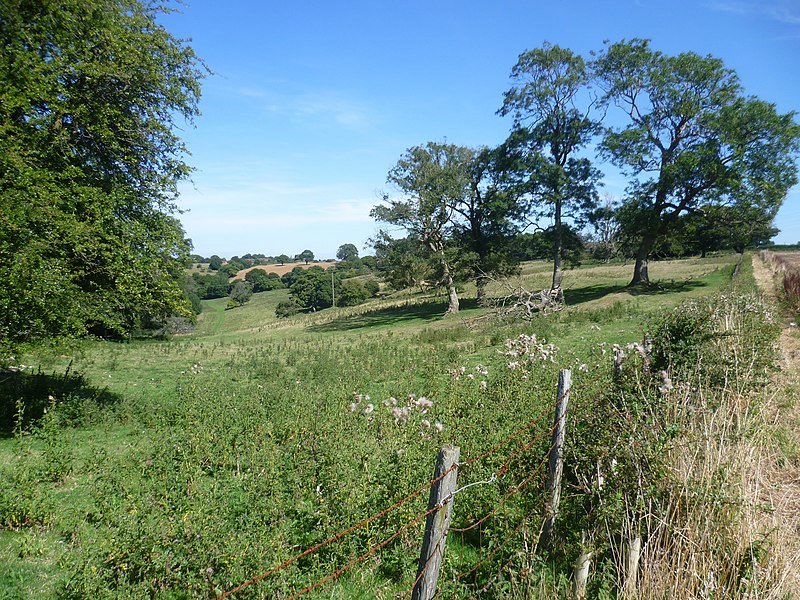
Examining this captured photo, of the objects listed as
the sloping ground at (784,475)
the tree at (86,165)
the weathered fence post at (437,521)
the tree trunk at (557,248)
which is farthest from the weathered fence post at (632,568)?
the tree trunk at (557,248)

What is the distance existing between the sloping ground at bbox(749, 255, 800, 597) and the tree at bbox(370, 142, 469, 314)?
22107 millimetres

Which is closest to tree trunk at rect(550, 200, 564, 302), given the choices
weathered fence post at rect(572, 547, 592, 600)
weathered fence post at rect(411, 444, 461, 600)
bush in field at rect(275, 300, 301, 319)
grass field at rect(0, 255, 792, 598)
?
grass field at rect(0, 255, 792, 598)

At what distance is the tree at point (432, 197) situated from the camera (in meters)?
29.0

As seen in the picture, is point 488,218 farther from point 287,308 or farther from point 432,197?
point 287,308

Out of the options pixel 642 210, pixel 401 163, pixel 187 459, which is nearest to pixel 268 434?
pixel 187 459

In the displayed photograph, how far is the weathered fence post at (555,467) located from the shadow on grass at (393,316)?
77.7ft

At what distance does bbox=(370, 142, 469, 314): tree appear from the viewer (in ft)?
95.0

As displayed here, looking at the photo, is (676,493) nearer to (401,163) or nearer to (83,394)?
(83,394)

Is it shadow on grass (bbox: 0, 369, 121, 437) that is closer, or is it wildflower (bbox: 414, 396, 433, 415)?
wildflower (bbox: 414, 396, 433, 415)

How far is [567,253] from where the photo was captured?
30188 mm

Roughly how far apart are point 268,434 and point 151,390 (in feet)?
21.6

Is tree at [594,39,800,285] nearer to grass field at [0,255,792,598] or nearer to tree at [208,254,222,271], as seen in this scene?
grass field at [0,255,792,598]

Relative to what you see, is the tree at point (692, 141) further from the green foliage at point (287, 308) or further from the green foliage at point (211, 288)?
the green foliage at point (211, 288)

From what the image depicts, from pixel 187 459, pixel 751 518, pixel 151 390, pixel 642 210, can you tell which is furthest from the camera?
pixel 642 210
